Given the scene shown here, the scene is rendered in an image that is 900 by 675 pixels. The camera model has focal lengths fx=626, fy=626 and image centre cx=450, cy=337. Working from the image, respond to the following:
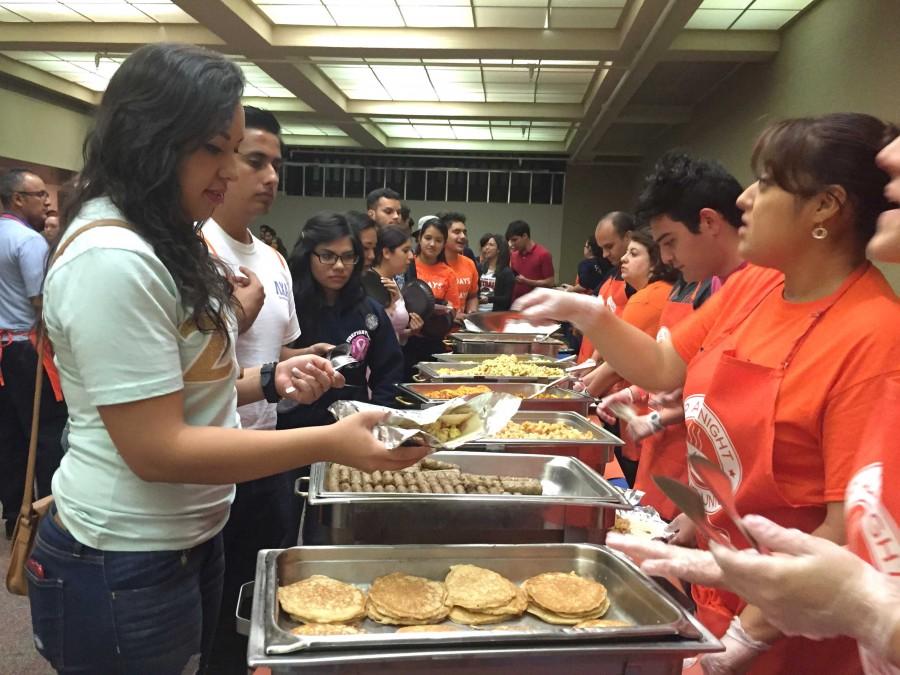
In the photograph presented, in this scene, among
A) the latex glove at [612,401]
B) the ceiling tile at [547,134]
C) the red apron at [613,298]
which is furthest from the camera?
the ceiling tile at [547,134]

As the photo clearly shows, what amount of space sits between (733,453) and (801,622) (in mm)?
394

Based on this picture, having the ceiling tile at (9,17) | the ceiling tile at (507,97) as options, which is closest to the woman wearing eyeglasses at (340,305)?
the ceiling tile at (9,17)

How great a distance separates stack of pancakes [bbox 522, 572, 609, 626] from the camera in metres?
0.95

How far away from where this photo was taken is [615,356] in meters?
1.38

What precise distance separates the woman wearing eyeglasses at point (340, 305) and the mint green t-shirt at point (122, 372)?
115 centimetres

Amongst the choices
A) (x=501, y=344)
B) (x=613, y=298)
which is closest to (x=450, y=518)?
(x=613, y=298)

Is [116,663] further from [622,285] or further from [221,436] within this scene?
[622,285]

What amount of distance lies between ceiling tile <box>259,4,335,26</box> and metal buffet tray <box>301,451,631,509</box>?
4.74 meters

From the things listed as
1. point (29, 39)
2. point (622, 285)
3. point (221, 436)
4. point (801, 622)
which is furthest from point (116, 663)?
point (29, 39)

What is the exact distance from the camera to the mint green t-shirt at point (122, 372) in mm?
775

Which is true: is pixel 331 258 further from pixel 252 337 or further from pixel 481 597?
pixel 481 597

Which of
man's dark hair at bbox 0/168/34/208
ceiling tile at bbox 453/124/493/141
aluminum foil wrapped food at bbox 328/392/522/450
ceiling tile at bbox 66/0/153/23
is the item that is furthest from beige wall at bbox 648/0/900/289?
ceiling tile at bbox 66/0/153/23

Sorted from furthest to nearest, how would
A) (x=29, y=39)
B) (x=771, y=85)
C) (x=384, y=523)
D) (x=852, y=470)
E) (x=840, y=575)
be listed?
(x=29, y=39)
(x=771, y=85)
(x=384, y=523)
(x=852, y=470)
(x=840, y=575)

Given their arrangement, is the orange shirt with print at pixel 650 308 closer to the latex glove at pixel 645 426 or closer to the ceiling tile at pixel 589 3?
the latex glove at pixel 645 426
